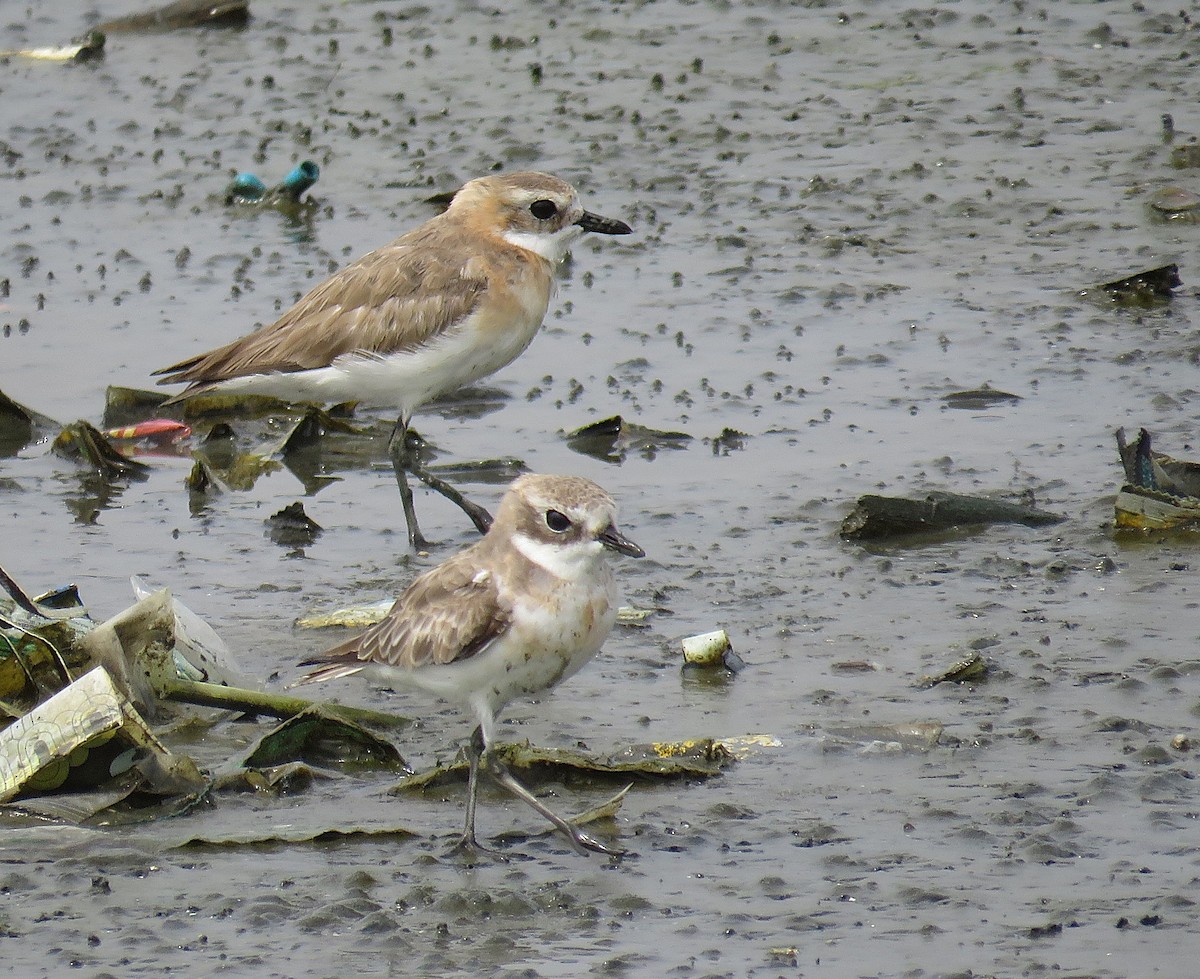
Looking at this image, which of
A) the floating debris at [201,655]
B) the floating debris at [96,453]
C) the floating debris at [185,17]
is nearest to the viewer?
the floating debris at [201,655]

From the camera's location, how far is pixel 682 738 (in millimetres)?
6328

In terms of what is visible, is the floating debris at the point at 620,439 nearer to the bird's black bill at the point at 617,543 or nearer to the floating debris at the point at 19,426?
the floating debris at the point at 19,426

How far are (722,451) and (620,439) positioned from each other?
491mm

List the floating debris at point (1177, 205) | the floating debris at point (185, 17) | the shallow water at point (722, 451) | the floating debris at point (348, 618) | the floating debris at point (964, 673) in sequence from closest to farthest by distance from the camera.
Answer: the shallow water at point (722, 451) → the floating debris at point (964, 673) → the floating debris at point (348, 618) → the floating debris at point (1177, 205) → the floating debris at point (185, 17)

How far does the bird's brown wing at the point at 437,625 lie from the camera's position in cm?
564

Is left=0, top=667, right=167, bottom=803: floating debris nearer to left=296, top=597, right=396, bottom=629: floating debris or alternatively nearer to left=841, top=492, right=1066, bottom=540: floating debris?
left=296, top=597, right=396, bottom=629: floating debris

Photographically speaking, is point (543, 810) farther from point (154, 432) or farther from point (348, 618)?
point (154, 432)

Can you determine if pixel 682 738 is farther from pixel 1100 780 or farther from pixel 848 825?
pixel 1100 780

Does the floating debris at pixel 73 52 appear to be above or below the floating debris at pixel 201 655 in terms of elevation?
above

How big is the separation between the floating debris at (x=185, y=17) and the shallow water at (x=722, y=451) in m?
0.27

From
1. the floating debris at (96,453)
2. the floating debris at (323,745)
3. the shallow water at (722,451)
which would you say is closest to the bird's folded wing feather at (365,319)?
the floating debris at (96,453)

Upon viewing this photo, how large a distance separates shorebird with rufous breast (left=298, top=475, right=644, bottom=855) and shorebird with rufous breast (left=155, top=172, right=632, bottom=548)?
2.67 meters

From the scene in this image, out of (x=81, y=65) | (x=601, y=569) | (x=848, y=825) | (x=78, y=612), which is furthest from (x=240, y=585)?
(x=81, y=65)

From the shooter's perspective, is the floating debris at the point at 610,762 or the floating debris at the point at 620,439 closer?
the floating debris at the point at 610,762
